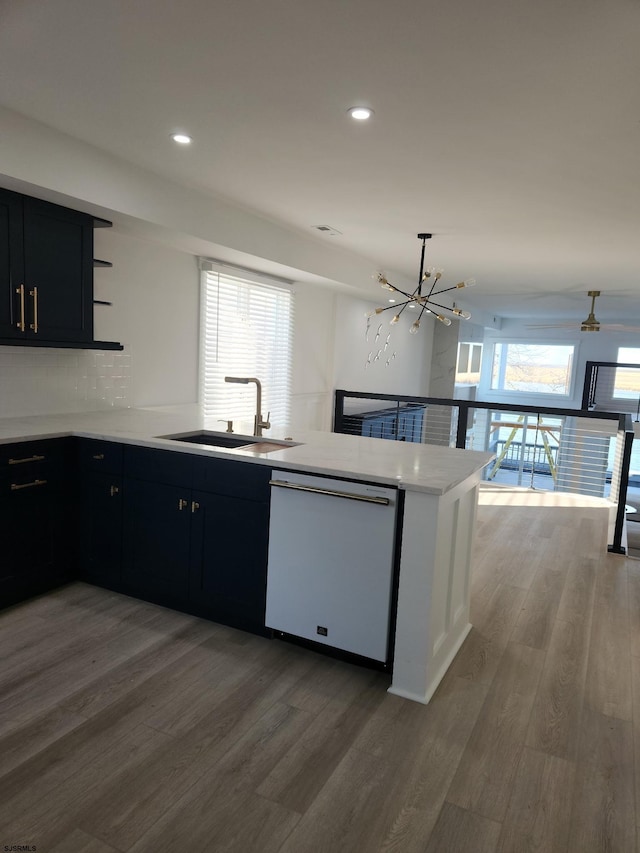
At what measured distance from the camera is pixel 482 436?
36.9ft

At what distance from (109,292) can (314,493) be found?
2379mm

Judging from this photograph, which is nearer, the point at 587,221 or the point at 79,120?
the point at 79,120

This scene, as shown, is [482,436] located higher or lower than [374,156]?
lower

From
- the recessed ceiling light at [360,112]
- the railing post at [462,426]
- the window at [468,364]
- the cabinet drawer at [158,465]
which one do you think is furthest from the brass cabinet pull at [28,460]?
the window at [468,364]

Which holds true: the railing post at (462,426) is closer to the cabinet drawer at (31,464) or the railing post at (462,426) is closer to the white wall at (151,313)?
the white wall at (151,313)

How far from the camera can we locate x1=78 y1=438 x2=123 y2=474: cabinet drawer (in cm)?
309

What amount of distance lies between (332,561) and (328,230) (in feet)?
10.5

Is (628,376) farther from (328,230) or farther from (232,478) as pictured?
(232,478)

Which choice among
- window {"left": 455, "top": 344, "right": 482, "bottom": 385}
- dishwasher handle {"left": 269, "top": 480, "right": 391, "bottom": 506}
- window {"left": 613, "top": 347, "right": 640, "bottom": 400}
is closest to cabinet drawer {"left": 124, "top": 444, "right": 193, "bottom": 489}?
dishwasher handle {"left": 269, "top": 480, "right": 391, "bottom": 506}

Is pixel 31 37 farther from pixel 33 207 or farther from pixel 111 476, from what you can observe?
pixel 111 476

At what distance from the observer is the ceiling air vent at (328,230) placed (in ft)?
15.5

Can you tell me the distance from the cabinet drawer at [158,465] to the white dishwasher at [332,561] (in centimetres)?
52

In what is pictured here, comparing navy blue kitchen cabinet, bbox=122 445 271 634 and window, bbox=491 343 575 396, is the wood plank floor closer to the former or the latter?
navy blue kitchen cabinet, bbox=122 445 271 634

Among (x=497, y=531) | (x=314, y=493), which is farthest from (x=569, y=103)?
(x=497, y=531)
